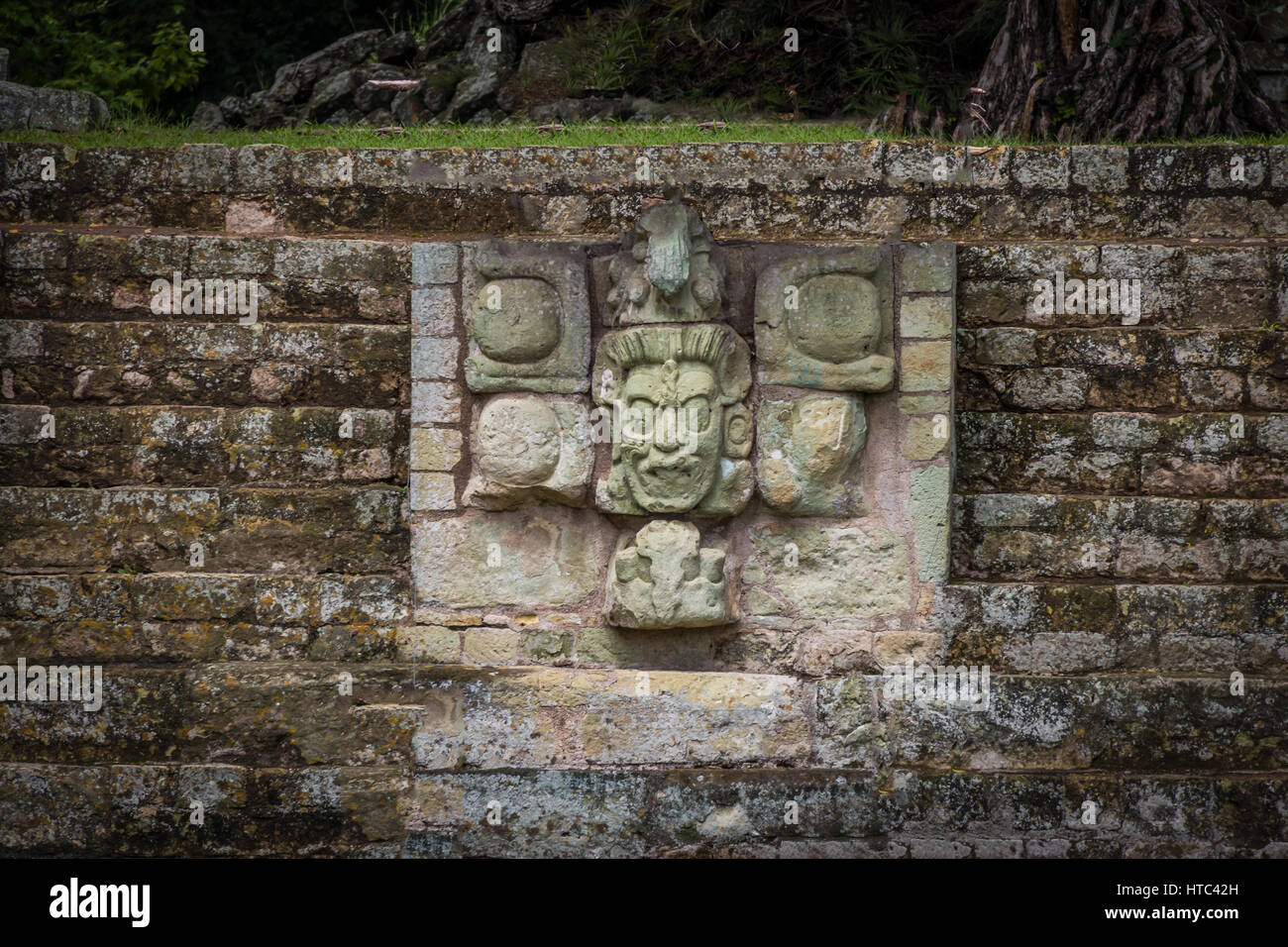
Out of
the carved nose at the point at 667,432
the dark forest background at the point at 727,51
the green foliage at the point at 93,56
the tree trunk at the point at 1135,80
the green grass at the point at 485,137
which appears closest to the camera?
the carved nose at the point at 667,432

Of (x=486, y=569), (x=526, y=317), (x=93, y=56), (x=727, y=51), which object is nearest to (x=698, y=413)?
(x=526, y=317)

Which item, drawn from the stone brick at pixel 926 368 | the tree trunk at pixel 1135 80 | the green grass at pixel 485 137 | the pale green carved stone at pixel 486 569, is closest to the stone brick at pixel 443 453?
the pale green carved stone at pixel 486 569

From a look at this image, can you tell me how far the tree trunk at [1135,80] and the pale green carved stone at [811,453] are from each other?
2377mm

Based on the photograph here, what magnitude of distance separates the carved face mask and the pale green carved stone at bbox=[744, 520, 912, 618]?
0.40m

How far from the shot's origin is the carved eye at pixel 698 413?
5.43 m

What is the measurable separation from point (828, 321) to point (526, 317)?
1.06 meters

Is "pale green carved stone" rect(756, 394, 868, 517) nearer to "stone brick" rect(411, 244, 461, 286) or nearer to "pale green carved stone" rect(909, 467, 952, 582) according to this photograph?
"pale green carved stone" rect(909, 467, 952, 582)

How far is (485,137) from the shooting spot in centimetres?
707

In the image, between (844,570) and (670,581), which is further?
(844,570)

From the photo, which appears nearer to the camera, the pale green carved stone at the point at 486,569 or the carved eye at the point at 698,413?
the carved eye at the point at 698,413

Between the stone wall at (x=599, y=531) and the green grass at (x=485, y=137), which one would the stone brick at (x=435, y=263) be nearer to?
the stone wall at (x=599, y=531)

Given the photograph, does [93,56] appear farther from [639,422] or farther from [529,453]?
[639,422]

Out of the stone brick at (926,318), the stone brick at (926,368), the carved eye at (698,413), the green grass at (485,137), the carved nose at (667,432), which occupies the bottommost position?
the carved nose at (667,432)

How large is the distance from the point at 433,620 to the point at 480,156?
1735mm
